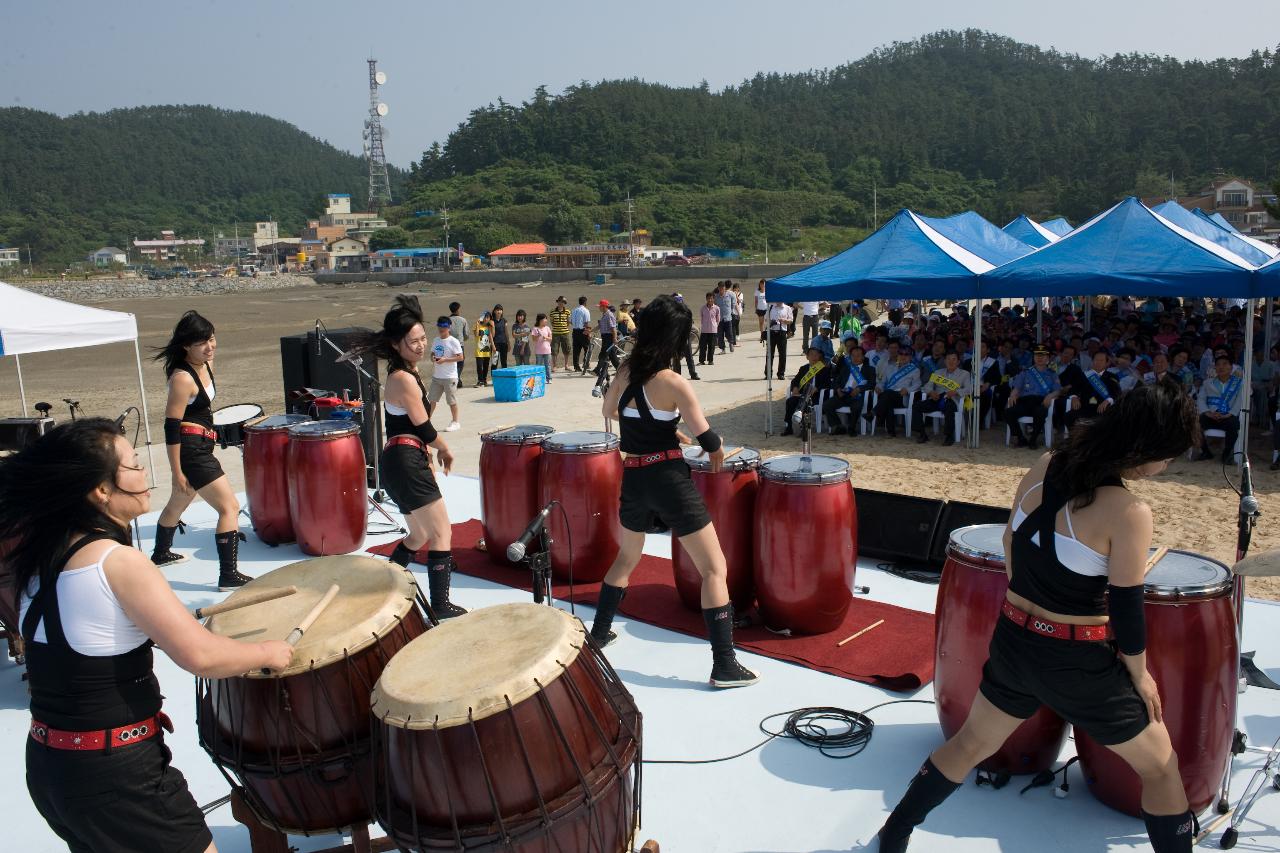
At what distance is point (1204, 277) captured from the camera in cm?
921

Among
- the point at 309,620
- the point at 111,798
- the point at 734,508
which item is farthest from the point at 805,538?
the point at 111,798

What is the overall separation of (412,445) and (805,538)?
7.08 ft

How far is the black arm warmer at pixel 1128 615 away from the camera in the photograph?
2605mm

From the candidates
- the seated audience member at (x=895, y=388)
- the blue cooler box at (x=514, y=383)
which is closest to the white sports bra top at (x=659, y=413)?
the seated audience member at (x=895, y=388)

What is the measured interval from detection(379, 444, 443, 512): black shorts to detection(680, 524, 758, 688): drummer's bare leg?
1.55 meters

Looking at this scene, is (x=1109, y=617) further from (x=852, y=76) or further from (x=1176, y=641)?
(x=852, y=76)

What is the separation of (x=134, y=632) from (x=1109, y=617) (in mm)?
2598

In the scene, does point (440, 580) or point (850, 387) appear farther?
point (850, 387)

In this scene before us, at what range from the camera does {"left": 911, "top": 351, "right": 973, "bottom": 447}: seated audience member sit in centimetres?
1145

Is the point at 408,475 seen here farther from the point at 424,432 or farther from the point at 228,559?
the point at 228,559

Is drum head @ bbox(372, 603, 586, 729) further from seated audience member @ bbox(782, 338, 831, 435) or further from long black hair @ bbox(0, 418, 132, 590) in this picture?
seated audience member @ bbox(782, 338, 831, 435)

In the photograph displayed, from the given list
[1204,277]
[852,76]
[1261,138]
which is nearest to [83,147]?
[852,76]

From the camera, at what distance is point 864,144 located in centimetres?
14050

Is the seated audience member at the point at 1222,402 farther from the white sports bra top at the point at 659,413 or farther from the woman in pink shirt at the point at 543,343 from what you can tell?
the woman in pink shirt at the point at 543,343
